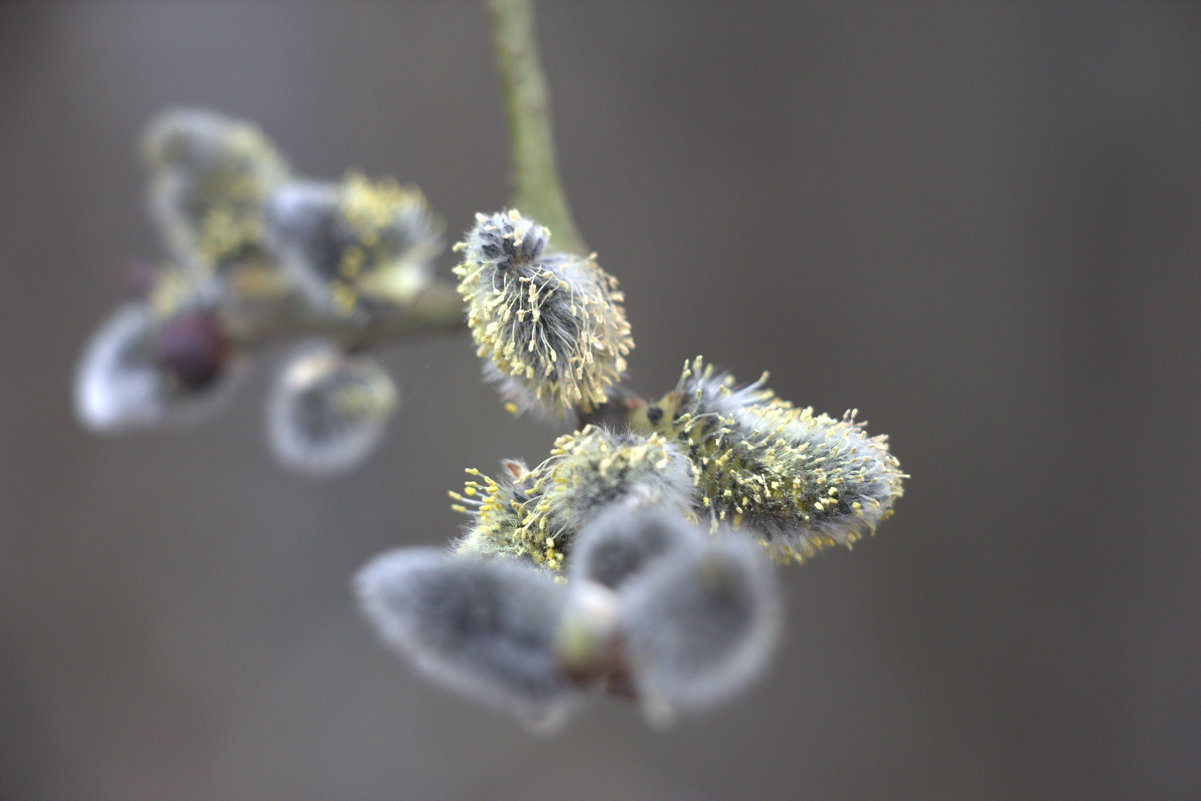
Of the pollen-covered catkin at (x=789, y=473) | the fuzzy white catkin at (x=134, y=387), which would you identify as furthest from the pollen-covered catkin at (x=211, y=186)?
the pollen-covered catkin at (x=789, y=473)

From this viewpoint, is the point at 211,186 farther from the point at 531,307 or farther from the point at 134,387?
the point at 531,307

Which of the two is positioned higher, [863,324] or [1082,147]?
[1082,147]

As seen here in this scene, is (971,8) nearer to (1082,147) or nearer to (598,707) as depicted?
(1082,147)

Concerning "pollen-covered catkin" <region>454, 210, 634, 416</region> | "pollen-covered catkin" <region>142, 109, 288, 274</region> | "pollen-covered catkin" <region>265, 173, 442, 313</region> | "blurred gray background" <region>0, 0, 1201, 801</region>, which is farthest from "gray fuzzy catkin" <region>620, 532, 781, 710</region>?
"blurred gray background" <region>0, 0, 1201, 801</region>

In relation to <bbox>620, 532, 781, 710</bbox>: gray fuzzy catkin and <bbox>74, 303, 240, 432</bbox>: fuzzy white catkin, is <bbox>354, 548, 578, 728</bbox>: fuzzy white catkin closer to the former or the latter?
<bbox>620, 532, 781, 710</bbox>: gray fuzzy catkin

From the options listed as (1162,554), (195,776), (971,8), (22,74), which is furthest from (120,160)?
(1162,554)

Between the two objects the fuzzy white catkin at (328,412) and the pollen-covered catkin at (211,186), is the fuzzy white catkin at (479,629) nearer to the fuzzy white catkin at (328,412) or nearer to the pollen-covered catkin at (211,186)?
the fuzzy white catkin at (328,412)
